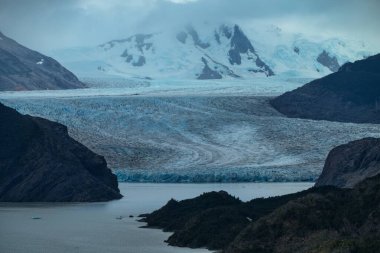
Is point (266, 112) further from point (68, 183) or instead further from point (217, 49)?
point (217, 49)

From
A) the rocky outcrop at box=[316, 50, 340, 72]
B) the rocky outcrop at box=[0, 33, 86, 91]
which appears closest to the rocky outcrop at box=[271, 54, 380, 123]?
the rocky outcrop at box=[0, 33, 86, 91]

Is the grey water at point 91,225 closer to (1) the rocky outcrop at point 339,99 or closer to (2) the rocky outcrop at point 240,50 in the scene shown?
(1) the rocky outcrop at point 339,99

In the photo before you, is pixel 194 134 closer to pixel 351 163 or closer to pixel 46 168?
pixel 351 163

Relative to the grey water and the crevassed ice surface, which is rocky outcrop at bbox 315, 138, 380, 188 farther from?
the crevassed ice surface

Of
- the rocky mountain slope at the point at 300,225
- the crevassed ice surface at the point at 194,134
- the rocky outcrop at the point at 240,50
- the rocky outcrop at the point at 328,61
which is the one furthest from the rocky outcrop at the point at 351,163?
the rocky outcrop at the point at 240,50

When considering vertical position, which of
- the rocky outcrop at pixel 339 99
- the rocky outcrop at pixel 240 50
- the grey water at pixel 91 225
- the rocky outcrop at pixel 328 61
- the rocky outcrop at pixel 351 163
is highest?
the rocky outcrop at pixel 240 50

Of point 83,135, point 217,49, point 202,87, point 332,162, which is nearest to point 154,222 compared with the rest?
point 332,162
